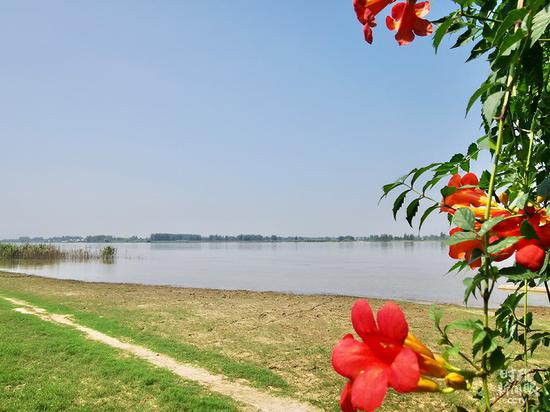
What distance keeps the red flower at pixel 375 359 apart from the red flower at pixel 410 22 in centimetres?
43

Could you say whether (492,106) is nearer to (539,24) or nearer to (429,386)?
(539,24)

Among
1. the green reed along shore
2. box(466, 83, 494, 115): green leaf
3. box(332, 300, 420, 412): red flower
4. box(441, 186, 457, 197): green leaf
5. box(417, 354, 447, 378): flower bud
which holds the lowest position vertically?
the green reed along shore

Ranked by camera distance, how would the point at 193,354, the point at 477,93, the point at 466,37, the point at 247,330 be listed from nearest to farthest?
1. the point at 477,93
2. the point at 466,37
3. the point at 193,354
4. the point at 247,330

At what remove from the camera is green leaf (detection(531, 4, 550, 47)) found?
399 mm

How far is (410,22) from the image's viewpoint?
2.03ft

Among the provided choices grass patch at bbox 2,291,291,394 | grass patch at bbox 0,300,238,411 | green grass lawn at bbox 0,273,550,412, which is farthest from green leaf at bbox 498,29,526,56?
grass patch at bbox 2,291,291,394

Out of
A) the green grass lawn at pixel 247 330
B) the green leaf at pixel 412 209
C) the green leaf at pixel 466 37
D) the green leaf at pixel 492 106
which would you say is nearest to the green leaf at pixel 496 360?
the green leaf at pixel 492 106

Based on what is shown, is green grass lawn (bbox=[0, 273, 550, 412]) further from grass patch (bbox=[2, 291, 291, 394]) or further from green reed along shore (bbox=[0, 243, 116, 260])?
green reed along shore (bbox=[0, 243, 116, 260])

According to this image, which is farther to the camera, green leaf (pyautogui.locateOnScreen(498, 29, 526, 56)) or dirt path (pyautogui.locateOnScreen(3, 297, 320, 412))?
dirt path (pyautogui.locateOnScreen(3, 297, 320, 412))

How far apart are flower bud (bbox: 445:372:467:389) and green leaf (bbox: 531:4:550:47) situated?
0.33m

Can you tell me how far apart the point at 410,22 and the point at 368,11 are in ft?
0.25

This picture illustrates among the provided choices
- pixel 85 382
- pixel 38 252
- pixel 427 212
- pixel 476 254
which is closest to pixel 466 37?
pixel 427 212

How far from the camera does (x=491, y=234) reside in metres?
0.48

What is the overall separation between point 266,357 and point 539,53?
640 centimetres
